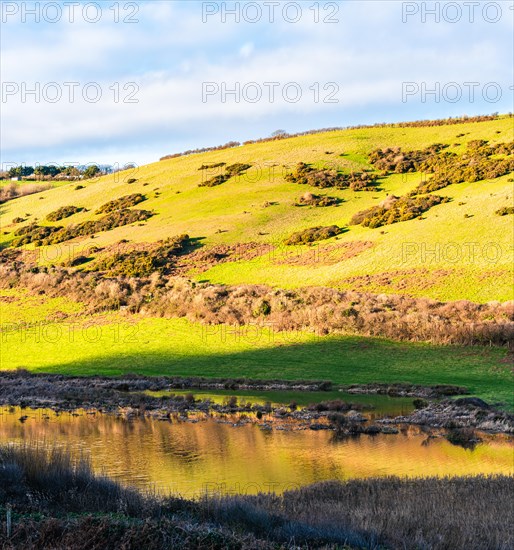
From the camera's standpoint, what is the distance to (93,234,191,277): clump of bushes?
74875 millimetres

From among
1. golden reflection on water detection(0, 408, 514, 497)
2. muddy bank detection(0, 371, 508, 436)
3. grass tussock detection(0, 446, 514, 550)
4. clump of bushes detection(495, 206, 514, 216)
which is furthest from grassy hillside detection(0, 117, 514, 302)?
grass tussock detection(0, 446, 514, 550)

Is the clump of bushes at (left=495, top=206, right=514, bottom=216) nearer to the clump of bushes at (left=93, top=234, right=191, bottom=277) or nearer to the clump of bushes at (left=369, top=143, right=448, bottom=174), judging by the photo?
the clump of bushes at (left=369, top=143, right=448, bottom=174)

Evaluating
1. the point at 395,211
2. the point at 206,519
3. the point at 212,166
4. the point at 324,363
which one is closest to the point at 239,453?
the point at 206,519

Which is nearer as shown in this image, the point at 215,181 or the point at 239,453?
the point at 239,453

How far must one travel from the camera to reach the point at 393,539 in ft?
41.0

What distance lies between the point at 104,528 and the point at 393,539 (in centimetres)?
511

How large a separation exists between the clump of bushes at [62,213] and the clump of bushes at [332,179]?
3148cm

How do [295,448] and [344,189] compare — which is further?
[344,189]

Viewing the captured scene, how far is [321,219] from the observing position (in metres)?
83.6

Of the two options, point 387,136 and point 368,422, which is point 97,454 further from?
point 387,136

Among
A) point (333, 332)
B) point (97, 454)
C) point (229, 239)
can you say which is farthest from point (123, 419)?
point (229, 239)

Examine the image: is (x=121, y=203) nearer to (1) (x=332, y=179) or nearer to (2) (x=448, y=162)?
(1) (x=332, y=179)

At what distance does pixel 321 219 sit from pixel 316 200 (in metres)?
5.75

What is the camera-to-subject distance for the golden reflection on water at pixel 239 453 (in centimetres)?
2323
